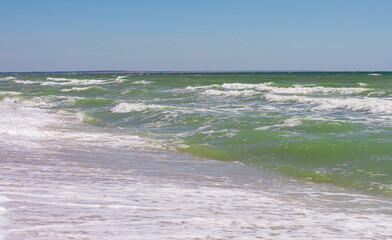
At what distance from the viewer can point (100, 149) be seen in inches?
398

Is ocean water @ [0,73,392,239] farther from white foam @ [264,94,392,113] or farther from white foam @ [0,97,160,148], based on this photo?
white foam @ [264,94,392,113]

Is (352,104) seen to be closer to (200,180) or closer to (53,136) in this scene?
(53,136)

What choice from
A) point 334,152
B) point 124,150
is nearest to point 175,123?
point 124,150

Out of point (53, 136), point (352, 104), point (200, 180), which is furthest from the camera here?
point (352, 104)

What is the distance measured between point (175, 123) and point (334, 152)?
645cm

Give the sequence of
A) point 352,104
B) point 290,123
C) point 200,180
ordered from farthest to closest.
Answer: point 352,104, point 290,123, point 200,180

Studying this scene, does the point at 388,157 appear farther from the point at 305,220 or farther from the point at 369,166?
the point at 305,220

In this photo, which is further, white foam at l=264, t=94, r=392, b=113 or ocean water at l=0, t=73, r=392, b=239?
white foam at l=264, t=94, r=392, b=113

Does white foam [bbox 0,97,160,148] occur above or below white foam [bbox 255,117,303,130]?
below

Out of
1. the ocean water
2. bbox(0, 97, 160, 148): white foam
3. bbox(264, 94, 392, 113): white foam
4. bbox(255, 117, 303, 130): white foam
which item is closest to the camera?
the ocean water

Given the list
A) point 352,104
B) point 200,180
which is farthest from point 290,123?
point 352,104

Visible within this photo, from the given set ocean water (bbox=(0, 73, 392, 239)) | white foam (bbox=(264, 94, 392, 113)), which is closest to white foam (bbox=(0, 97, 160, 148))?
ocean water (bbox=(0, 73, 392, 239))

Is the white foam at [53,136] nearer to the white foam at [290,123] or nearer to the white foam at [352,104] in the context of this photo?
the white foam at [290,123]

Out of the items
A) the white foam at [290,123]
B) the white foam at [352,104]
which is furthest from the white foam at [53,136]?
the white foam at [352,104]
